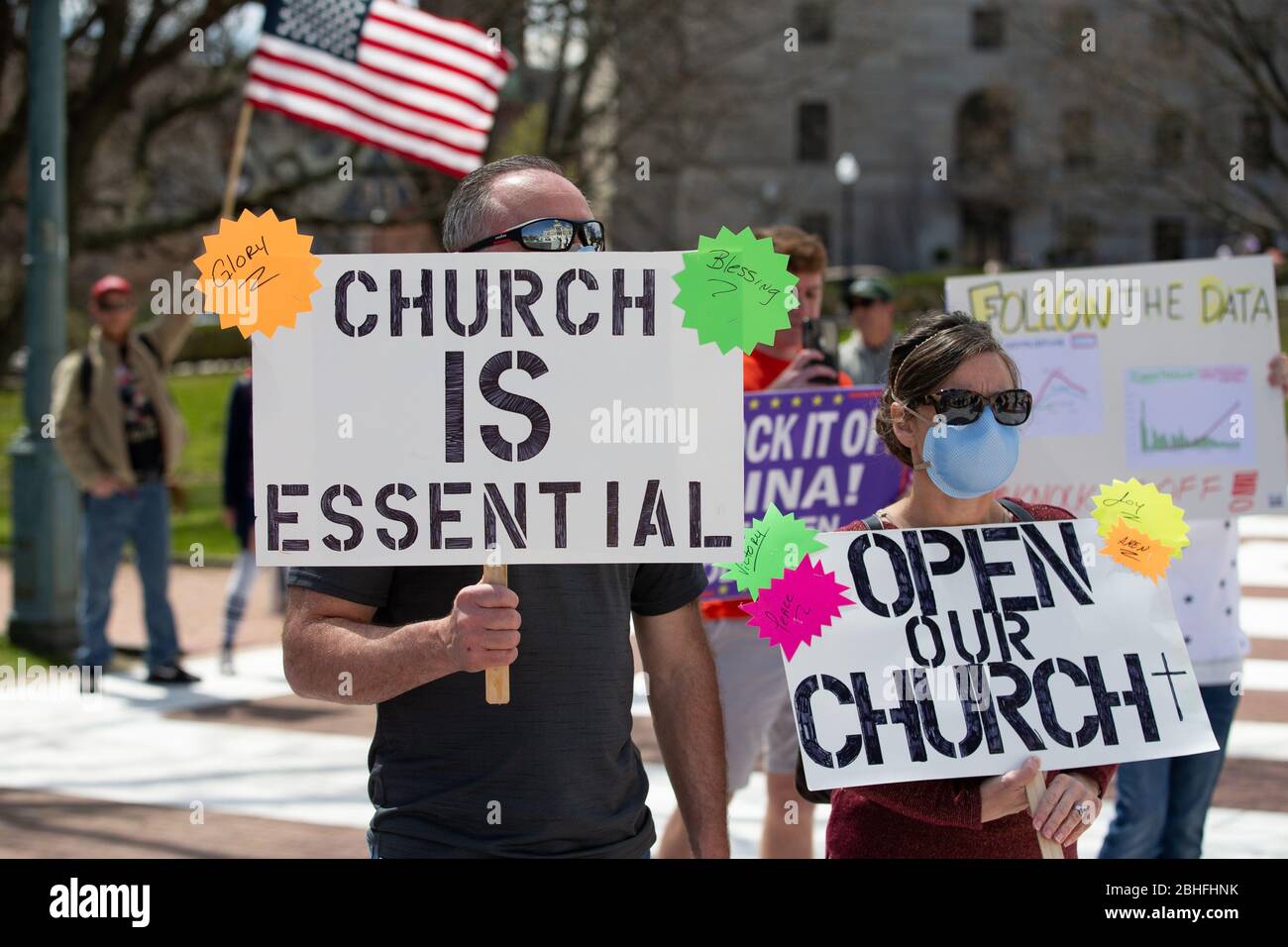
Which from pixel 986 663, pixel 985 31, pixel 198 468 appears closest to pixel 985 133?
pixel 985 31

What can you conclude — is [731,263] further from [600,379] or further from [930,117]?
[930,117]

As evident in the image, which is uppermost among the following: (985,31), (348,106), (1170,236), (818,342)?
(985,31)

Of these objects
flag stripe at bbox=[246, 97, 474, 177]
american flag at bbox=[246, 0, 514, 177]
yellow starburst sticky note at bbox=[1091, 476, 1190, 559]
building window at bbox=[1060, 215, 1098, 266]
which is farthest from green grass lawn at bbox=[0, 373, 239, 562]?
building window at bbox=[1060, 215, 1098, 266]

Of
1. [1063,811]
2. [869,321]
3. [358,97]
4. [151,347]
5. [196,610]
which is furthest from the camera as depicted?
[196,610]

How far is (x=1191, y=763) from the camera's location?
4977mm

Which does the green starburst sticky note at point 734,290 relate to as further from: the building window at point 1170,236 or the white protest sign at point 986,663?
the building window at point 1170,236

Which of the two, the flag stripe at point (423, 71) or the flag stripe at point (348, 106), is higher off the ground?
the flag stripe at point (423, 71)

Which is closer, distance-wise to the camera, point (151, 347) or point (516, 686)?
point (516, 686)

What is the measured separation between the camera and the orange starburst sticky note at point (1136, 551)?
320cm

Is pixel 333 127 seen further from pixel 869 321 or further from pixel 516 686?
pixel 516 686

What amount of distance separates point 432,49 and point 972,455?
311 inches

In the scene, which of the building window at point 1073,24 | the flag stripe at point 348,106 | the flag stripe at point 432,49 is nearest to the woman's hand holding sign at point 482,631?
the flag stripe at point 348,106

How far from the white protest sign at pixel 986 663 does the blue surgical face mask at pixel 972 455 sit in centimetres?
10

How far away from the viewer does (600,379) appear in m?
2.84
